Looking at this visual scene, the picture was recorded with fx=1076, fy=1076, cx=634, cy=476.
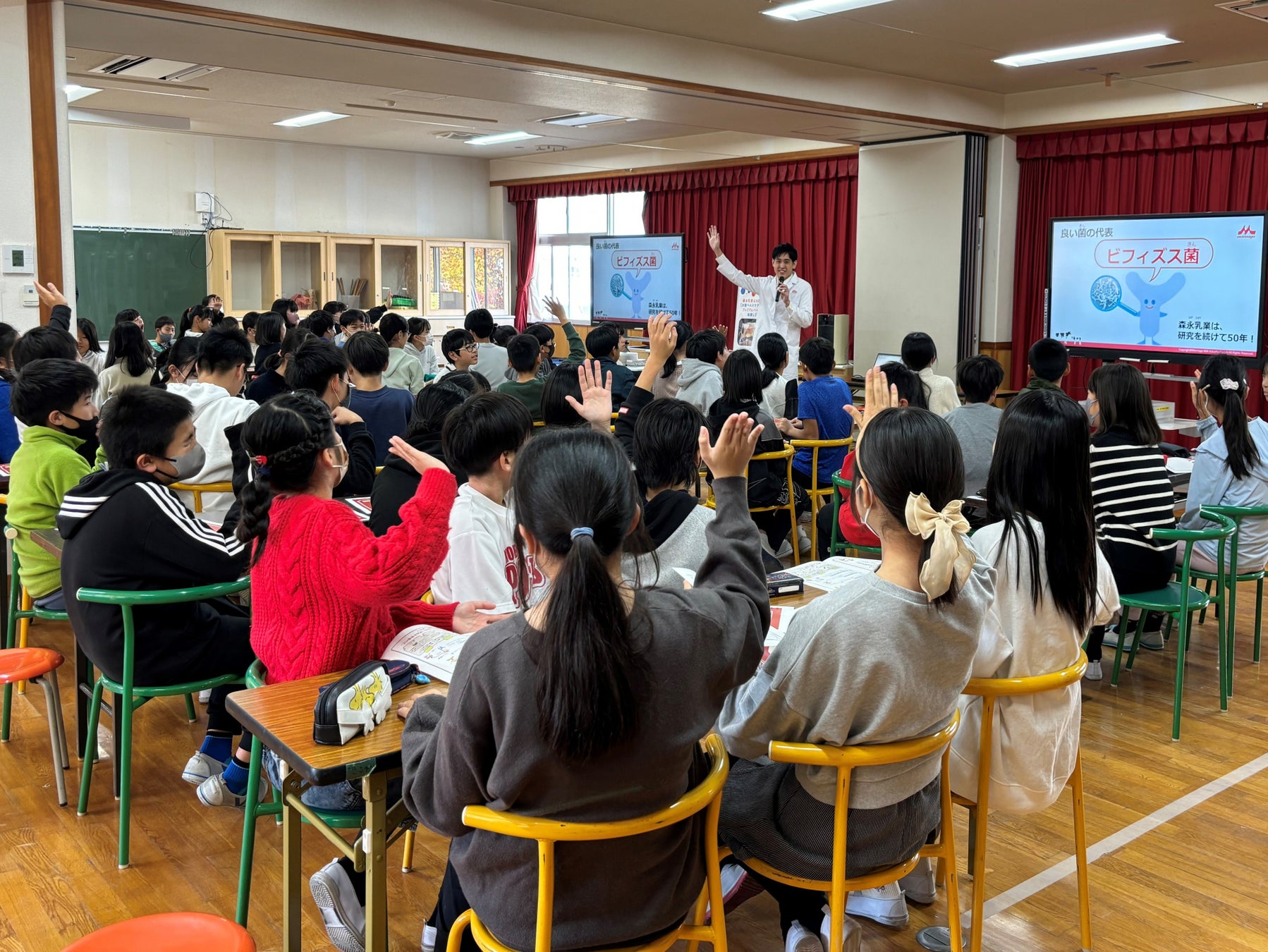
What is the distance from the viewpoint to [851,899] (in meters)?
2.33

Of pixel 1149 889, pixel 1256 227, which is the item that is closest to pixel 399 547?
pixel 1149 889

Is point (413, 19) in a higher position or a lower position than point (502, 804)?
higher

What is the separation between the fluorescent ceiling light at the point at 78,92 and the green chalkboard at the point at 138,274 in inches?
82.0

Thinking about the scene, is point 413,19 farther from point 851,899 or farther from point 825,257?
point 825,257

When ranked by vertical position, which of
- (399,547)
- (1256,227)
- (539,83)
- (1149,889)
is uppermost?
(539,83)

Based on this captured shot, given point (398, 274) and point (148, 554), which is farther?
point (398, 274)

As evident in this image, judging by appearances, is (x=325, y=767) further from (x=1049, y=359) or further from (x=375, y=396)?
(x=1049, y=359)

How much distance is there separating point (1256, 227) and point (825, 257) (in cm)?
390

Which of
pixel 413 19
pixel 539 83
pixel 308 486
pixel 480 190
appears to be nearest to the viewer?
pixel 308 486

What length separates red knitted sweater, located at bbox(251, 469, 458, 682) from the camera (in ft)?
6.53

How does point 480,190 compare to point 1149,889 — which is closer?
point 1149,889

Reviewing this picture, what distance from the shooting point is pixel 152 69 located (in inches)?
266

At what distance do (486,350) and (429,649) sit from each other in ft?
16.8

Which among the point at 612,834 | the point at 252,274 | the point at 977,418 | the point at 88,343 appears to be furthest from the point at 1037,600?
the point at 252,274
